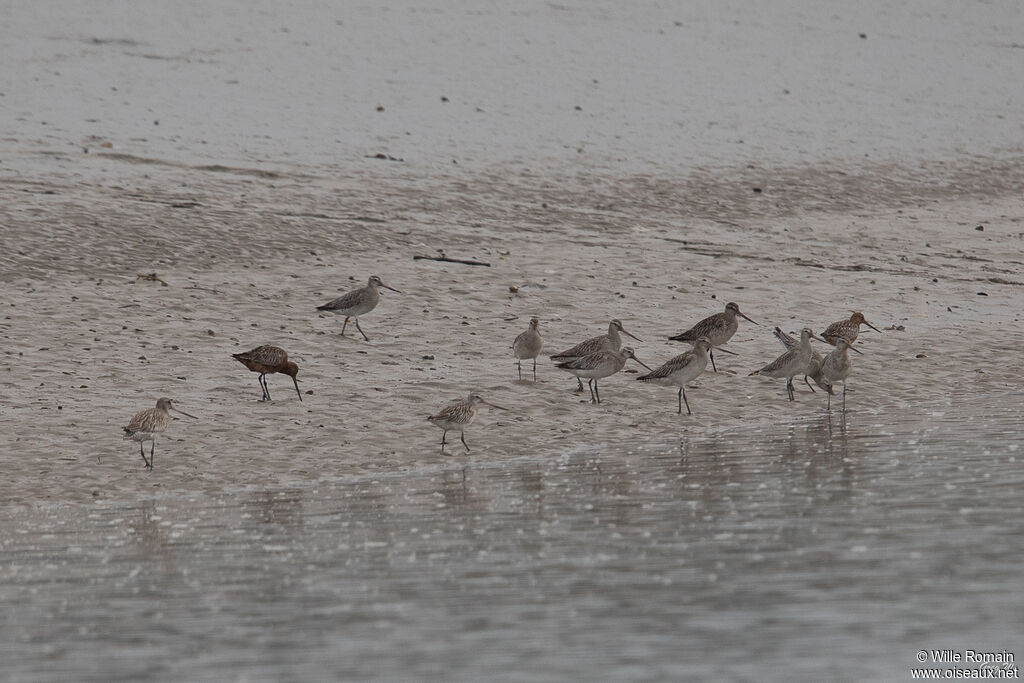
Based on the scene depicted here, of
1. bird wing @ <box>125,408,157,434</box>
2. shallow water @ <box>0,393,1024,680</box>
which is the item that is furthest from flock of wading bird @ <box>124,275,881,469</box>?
shallow water @ <box>0,393,1024,680</box>

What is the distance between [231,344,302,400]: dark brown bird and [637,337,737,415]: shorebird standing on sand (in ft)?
11.9

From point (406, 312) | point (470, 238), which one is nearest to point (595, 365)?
point (406, 312)

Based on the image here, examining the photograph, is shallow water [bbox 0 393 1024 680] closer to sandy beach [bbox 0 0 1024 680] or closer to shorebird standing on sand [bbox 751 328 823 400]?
sandy beach [bbox 0 0 1024 680]

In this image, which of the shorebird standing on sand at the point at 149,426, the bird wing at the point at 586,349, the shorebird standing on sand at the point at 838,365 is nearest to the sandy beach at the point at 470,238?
the shorebird standing on sand at the point at 149,426

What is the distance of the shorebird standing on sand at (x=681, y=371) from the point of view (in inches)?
614

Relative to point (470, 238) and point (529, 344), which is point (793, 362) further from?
point (470, 238)

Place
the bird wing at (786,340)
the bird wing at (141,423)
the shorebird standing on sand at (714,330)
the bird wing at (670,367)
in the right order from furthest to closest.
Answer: the shorebird standing on sand at (714,330)
the bird wing at (786,340)
the bird wing at (670,367)
the bird wing at (141,423)

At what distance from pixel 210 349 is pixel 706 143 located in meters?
13.0

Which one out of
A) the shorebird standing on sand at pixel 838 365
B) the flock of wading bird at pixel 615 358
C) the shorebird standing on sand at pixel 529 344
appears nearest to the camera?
the flock of wading bird at pixel 615 358

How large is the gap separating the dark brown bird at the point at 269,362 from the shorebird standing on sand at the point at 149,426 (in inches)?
74.6

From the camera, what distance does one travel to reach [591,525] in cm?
1045

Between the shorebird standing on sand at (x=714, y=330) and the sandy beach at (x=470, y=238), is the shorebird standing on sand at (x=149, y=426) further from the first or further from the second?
the shorebird standing on sand at (x=714, y=330)

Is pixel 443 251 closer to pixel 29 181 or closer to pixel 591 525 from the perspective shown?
pixel 29 181

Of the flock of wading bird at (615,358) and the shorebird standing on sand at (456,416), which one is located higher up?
the flock of wading bird at (615,358)
